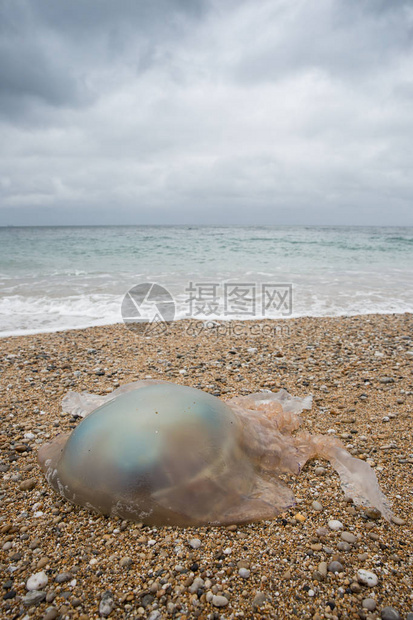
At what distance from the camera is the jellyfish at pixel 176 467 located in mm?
1904

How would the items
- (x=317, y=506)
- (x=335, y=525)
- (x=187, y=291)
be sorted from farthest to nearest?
(x=187, y=291) → (x=317, y=506) → (x=335, y=525)

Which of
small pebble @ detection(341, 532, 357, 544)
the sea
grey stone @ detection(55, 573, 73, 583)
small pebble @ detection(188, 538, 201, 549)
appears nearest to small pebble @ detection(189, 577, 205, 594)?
small pebble @ detection(188, 538, 201, 549)

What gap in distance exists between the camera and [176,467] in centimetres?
190

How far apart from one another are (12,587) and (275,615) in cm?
121

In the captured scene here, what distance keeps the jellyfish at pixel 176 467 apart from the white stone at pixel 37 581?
38cm

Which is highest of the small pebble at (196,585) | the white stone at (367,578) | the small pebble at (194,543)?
the small pebble at (194,543)

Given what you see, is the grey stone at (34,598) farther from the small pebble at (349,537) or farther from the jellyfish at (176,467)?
the small pebble at (349,537)

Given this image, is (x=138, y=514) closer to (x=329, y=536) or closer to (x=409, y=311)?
(x=329, y=536)

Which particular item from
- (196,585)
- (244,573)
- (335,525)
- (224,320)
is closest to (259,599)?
(244,573)

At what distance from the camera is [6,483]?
2391mm

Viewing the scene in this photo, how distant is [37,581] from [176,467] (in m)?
0.80

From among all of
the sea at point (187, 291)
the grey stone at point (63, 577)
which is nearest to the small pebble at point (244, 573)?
the grey stone at point (63, 577)

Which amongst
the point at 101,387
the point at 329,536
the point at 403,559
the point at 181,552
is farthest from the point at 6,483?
the point at 403,559

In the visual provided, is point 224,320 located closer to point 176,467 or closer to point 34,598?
point 176,467
